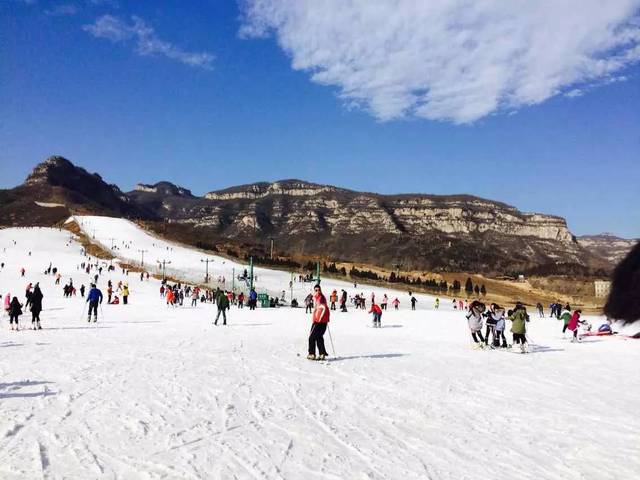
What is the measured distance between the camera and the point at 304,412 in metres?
6.89

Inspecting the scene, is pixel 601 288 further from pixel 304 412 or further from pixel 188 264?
pixel 304 412

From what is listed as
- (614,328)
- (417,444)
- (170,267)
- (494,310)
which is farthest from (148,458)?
(170,267)

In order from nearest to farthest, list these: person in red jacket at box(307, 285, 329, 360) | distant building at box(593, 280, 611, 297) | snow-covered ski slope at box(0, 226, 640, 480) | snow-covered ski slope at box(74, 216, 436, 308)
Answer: snow-covered ski slope at box(0, 226, 640, 480), person in red jacket at box(307, 285, 329, 360), snow-covered ski slope at box(74, 216, 436, 308), distant building at box(593, 280, 611, 297)

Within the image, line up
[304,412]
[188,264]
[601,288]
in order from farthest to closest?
[601,288], [188,264], [304,412]

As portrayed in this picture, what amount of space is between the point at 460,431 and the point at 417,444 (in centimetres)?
85

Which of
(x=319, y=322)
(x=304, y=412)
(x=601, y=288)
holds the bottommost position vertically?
(x=304, y=412)

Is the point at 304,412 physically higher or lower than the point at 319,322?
lower

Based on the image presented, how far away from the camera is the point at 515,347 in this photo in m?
15.6

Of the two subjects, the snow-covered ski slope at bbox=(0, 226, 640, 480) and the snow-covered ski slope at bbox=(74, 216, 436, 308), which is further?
the snow-covered ski slope at bbox=(74, 216, 436, 308)

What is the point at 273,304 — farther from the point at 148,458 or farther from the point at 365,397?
the point at 148,458

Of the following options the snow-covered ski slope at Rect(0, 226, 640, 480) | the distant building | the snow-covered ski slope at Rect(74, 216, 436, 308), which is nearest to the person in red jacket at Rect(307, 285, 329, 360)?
the snow-covered ski slope at Rect(0, 226, 640, 480)

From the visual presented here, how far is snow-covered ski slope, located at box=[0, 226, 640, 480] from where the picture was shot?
16.4 feet

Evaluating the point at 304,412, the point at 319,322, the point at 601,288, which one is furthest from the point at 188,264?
the point at 601,288

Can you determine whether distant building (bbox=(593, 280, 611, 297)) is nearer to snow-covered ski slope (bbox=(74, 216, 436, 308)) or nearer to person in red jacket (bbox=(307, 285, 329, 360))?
snow-covered ski slope (bbox=(74, 216, 436, 308))
